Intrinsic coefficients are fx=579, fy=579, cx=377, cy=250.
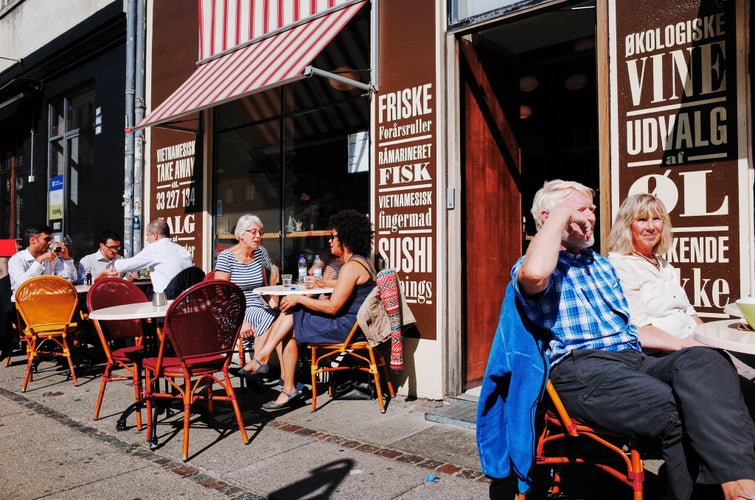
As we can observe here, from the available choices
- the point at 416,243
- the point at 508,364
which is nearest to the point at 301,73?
the point at 416,243

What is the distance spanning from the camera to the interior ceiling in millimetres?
5203

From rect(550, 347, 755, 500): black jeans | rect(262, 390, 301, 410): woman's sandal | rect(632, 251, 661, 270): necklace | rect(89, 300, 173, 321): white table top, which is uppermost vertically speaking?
rect(632, 251, 661, 270): necklace

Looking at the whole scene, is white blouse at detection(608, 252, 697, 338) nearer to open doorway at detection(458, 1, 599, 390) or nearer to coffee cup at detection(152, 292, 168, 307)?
open doorway at detection(458, 1, 599, 390)

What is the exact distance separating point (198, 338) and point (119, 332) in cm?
149

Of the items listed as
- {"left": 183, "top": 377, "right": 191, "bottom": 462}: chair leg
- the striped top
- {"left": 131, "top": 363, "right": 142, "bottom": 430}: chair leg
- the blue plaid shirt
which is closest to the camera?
the blue plaid shirt

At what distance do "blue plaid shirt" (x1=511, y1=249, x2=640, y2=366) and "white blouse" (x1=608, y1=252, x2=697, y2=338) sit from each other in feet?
1.20

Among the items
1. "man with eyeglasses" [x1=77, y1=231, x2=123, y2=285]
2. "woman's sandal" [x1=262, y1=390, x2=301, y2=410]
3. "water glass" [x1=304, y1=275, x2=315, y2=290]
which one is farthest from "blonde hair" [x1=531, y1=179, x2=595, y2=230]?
"man with eyeglasses" [x1=77, y1=231, x2=123, y2=285]

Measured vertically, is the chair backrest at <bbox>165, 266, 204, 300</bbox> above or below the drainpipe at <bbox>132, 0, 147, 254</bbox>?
below

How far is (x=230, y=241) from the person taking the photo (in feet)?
25.0

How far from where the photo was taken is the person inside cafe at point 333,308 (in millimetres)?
4645

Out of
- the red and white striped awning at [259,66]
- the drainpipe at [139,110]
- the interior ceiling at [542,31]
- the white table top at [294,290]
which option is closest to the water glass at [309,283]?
the white table top at [294,290]

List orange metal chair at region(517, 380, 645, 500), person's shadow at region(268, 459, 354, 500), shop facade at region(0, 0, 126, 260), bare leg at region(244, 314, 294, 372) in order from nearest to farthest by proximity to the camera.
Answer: orange metal chair at region(517, 380, 645, 500) → person's shadow at region(268, 459, 354, 500) → bare leg at region(244, 314, 294, 372) → shop facade at region(0, 0, 126, 260)

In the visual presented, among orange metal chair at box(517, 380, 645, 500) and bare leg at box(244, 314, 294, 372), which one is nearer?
orange metal chair at box(517, 380, 645, 500)

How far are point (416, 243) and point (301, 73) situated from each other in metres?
1.76
